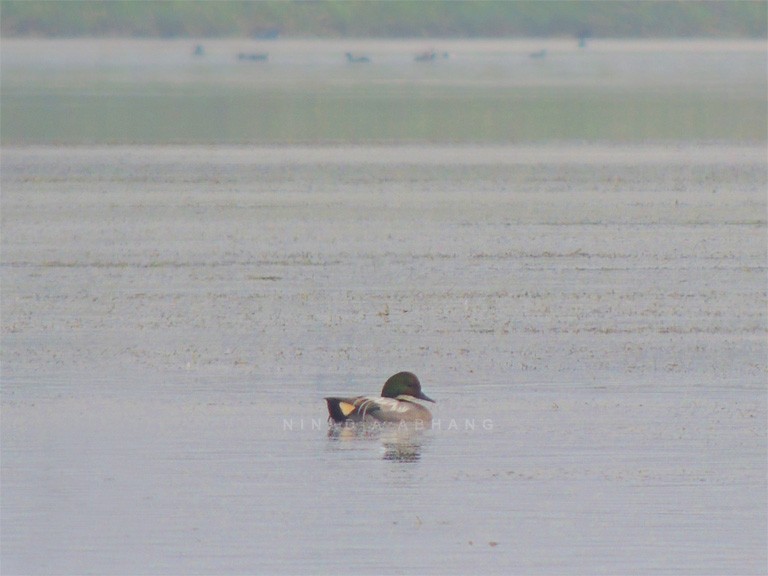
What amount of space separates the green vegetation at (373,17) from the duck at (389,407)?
108 meters

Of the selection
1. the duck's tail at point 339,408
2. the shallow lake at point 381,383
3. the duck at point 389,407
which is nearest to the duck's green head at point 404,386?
the duck at point 389,407

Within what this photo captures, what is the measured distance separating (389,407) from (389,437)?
0.28m

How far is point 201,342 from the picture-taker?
13.1 metres

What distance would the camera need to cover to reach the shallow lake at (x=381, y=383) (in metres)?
7.91

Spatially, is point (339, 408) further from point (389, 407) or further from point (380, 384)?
point (380, 384)

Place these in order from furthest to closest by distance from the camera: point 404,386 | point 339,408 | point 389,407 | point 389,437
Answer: point 404,386 < point 389,407 < point 339,408 < point 389,437

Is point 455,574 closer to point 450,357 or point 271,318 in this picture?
point 450,357

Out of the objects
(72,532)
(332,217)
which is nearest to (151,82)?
(332,217)

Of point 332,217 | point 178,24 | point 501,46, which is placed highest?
point 501,46

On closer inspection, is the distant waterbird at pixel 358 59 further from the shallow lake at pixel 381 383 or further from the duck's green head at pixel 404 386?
the duck's green head at pixel 404 386

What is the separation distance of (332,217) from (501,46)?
15183 centimetres

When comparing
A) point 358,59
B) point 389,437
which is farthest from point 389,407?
point 358,59

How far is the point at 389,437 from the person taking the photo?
396 inches

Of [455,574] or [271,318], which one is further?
[271,318]
